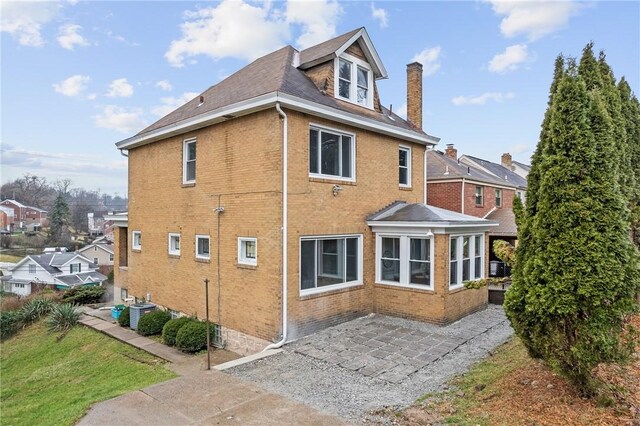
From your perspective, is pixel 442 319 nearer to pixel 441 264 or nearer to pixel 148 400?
pixel 441 264

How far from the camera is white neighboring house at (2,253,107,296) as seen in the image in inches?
1642

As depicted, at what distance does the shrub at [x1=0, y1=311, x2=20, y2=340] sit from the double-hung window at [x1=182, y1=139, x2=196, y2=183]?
10722 millimetres

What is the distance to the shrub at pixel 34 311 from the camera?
16.4 m

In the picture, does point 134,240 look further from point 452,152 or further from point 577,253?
point 452,152

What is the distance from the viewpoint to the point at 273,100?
9125 millimetres

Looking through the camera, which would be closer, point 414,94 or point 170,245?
point 170,245

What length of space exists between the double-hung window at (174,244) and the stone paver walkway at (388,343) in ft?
19.6

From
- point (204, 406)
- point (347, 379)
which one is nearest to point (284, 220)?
point (347, 379)

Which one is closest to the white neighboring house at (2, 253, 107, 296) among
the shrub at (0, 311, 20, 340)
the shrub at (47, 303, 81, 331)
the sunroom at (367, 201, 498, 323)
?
the shrub at (0, 311, 20, 340)

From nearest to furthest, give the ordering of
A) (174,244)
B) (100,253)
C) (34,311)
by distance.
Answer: (174,244), (34,311), (100,253)

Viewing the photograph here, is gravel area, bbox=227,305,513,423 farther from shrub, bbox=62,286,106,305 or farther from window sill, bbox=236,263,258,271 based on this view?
shrub, bbox=62,286,106,305

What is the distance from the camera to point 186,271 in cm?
1232

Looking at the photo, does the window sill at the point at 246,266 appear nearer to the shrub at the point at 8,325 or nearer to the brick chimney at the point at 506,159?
the shrub at the point at 8,325

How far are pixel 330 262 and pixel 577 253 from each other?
6.62m
